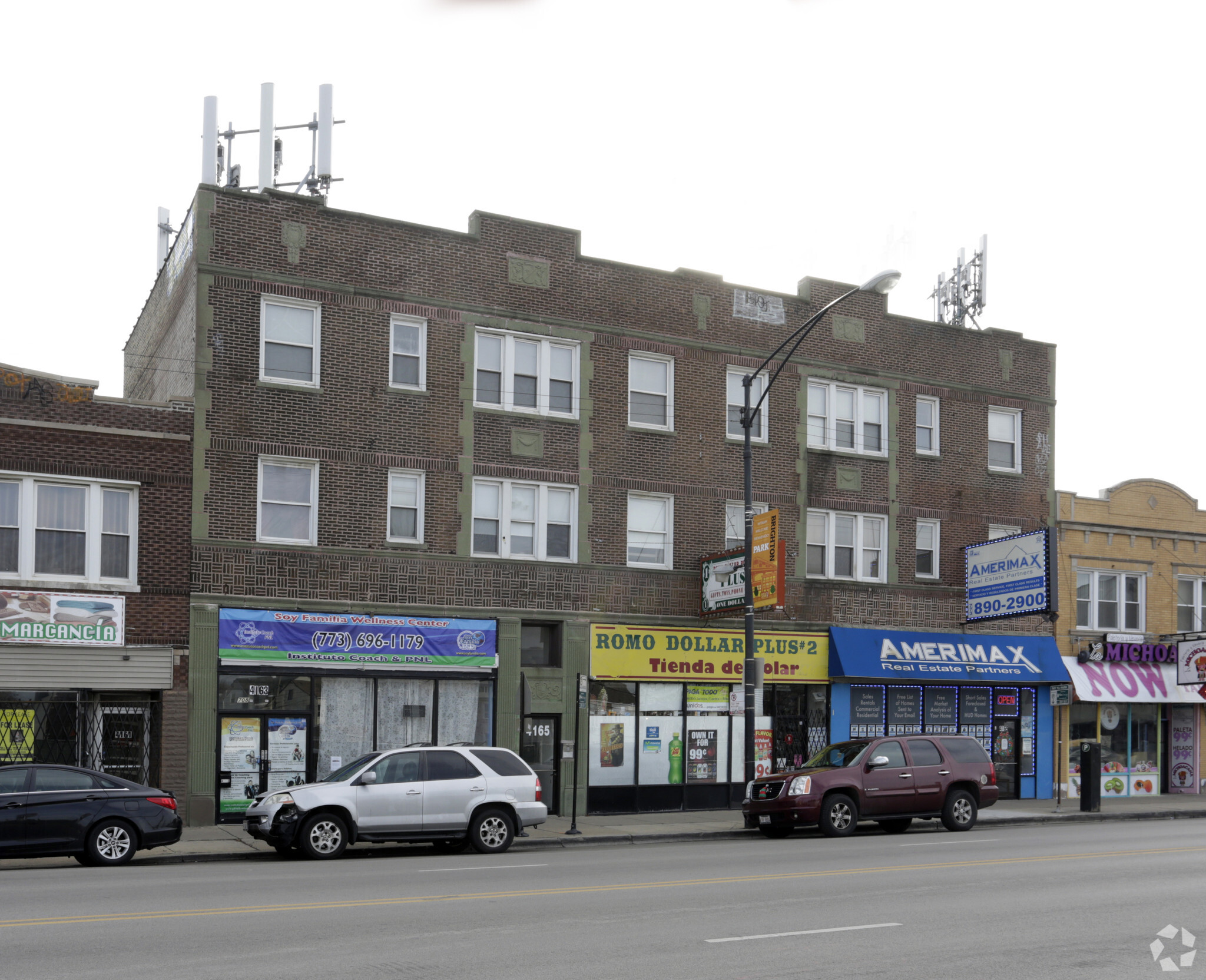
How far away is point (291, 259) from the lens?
81.4ft

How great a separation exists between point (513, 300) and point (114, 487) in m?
8.46

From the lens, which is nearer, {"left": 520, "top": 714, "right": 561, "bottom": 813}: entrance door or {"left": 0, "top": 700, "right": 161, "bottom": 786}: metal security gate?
{"left": 0, "top": 700, "right": 161, "bottom": 786}: metal security gate

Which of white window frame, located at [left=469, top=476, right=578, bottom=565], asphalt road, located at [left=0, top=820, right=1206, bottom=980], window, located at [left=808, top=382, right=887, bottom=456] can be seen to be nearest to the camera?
asphalt road, located at [left=0, top=820, right=1206, bottom=980]

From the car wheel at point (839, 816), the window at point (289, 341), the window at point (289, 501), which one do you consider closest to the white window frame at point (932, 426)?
the car wheel at point (839, 816)

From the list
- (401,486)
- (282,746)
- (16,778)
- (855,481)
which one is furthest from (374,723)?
(855,481)

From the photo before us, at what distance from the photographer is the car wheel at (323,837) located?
18203 millimetres

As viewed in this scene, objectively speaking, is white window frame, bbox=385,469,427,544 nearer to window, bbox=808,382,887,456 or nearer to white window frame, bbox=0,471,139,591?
white window frame, bbox=0,471,139,591

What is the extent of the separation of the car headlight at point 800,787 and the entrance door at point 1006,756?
10826 mm

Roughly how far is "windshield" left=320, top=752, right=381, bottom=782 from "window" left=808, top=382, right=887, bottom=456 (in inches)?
558

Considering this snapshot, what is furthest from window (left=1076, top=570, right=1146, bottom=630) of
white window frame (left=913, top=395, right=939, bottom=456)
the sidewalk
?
white window frame (left=913, top=395, right=939, bottom=456)

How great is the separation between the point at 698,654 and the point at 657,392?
552 centimetres

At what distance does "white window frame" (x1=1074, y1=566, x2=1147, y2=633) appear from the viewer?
1302 inches

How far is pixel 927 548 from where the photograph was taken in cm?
3136

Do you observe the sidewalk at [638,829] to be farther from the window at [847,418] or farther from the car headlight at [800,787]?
the window at [847,418]
